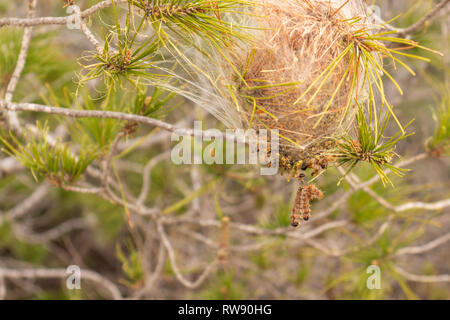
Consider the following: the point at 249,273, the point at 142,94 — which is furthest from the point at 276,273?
the point at 142,94

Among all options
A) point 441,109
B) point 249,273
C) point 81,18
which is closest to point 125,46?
point 81,18

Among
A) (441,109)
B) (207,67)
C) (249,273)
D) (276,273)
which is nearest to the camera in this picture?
(207,67)

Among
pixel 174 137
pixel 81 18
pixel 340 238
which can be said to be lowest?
pixel 340 238

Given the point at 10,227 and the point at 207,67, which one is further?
the point at 10,227

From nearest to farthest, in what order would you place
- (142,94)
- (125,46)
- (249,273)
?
(125,46) → (142,94) → (249,273)

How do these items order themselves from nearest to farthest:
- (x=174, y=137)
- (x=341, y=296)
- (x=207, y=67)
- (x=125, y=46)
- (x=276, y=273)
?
(x=125, y=46) < (x=207, y=67) < (x=174, y=137) < (x=341, y=296) < (x=276, y=273)

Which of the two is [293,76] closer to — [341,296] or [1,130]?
[1,130]

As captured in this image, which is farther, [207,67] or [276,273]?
[276,273]

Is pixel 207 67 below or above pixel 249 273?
above
